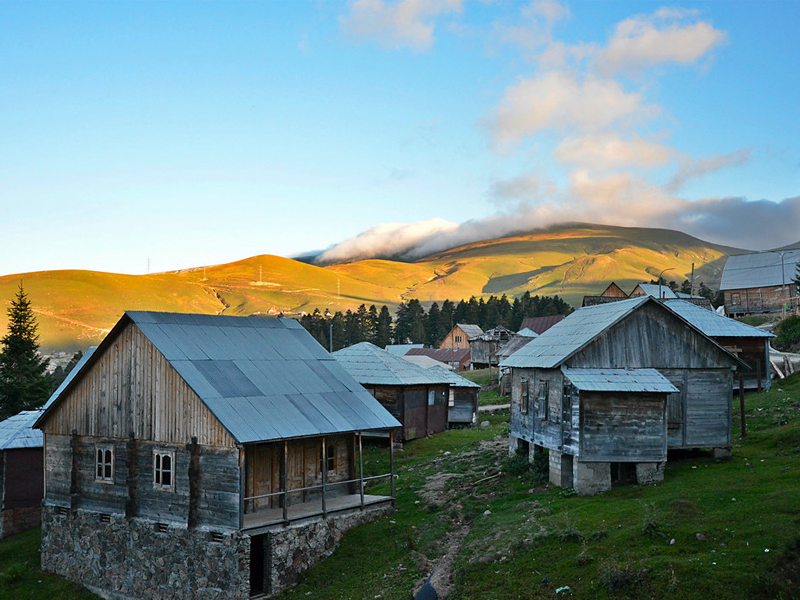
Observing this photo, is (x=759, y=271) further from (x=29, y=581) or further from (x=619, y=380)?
(x=29, y=581)

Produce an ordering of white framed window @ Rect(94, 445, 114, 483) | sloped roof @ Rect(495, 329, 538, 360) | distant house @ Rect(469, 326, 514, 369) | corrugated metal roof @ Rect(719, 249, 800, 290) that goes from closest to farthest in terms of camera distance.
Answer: white framed window @ Rect(94, 445, 114, 483), corrugated metal roof @ Rect(719, 249, 800, 290), sloped roof @ Rect(495, 329, 538, 360), distant house @ Rect(469, 326, 514, 369)

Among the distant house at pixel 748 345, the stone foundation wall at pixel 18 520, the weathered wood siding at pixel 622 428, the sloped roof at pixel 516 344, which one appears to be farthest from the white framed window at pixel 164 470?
the sloped roof at pixel 516 344

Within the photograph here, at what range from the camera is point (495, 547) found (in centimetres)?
2222

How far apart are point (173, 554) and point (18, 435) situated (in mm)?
19055

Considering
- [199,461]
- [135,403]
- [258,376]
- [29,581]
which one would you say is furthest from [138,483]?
[29,581]

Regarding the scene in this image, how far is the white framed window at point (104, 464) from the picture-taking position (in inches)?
1069

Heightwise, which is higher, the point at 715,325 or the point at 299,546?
the point at 715,325

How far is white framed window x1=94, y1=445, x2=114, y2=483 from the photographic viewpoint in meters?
27.1

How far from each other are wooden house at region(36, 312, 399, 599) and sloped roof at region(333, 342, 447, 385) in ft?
42.2

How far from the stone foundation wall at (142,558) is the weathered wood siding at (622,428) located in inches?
519

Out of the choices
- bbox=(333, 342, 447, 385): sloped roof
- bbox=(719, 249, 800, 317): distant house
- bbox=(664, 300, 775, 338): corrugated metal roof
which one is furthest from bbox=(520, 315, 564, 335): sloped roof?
bbox=(333, 342, 447, 385): sloped roof

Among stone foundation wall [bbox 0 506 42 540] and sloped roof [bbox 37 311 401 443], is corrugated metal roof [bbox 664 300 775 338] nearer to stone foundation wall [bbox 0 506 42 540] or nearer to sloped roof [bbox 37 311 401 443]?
Result: sloped roof [bbox 37 311 401 443]

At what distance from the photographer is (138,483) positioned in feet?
85.1

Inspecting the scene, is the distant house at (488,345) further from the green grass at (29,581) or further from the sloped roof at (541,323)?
the green grass at (29,581)
